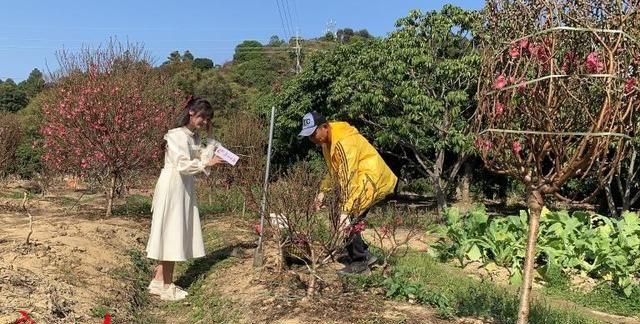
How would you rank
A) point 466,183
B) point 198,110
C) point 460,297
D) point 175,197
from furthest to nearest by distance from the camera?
point 466,183, point 175,197, point 198,110, point 460,297

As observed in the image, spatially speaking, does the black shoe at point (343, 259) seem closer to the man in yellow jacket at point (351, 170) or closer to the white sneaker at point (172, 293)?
the man in yellow jacket at point (351, 170)

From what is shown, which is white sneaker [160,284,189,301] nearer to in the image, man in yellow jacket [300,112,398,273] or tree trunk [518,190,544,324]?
man in yellow jacket [300,112,398,273]

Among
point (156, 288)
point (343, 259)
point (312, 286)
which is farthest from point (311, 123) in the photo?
point (156, 288)

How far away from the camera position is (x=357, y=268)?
5387 millimetres

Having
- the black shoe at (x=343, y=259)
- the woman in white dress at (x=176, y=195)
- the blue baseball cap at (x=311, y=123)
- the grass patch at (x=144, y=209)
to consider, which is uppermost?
the blue baseball cap at (x=311, y=123)

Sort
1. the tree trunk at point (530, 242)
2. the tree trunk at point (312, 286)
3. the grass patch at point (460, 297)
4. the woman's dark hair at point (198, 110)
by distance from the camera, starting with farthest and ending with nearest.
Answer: the woman's dark hair at point (198, 110) < the tree trunk at point (312, 286) < the grass patch at point (460, 297) < the tree trunk at point (530, 242)

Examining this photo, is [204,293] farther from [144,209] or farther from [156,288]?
[144,209]

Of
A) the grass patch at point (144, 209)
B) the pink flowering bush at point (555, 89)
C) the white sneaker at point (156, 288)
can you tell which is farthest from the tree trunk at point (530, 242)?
the grass patch at point (144, 209)

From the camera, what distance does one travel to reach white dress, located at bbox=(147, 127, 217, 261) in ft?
17.3

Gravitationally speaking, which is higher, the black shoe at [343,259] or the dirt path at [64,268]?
the black shoe at [343,259]

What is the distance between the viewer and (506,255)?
7.34 metres

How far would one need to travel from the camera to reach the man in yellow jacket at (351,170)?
4.78 meters

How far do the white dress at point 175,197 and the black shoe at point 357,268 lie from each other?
59.2 inches

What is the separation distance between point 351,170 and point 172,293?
2.03m
